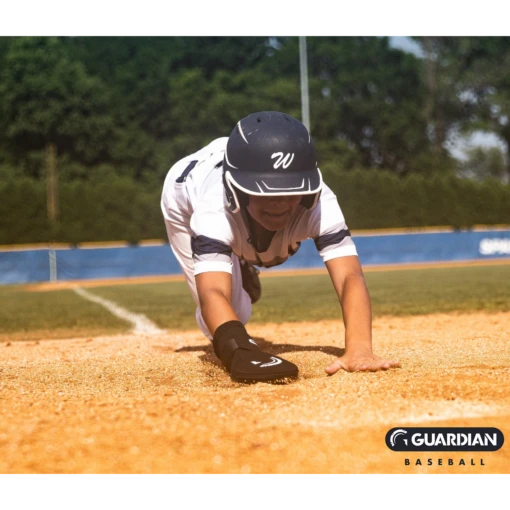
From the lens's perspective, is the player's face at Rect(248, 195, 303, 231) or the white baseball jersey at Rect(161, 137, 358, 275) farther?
the white baseball jersey at Rect(161, 137, 358, 275)

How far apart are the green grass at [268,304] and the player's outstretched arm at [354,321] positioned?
437 centimetres

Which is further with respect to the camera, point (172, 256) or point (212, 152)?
point (172, 256)

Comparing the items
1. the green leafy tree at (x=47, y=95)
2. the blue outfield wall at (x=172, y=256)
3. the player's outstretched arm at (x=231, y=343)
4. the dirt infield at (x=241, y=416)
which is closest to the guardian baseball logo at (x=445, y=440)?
the dirt infield at (x=241, y=416)

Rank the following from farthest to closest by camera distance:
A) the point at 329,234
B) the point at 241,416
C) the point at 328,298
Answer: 1. the point at 328,298
2. the point at 329,234
3. the point at 241,416

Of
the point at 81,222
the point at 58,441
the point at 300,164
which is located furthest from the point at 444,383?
the point at 81,222

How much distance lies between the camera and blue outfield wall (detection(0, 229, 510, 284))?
19.4 meters

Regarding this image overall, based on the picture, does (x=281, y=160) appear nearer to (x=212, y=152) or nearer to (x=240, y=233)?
(x=240, y=233)

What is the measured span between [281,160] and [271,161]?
0.15 ft

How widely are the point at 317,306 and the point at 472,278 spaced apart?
498 cm

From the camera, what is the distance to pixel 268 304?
35.7 ft

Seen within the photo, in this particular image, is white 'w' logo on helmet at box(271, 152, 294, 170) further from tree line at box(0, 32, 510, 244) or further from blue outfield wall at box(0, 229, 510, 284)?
tree line at box(0, 32, 510, 244)

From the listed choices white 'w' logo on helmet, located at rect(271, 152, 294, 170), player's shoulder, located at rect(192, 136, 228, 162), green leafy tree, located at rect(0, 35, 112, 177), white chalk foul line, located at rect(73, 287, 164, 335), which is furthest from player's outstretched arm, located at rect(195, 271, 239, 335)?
green leafy tree, located at rect(0, 35, 112, 177)

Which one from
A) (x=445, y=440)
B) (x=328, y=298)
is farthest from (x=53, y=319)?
(x=445, y=440)

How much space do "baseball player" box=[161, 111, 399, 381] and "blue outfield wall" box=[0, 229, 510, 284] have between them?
1621 centimetres
